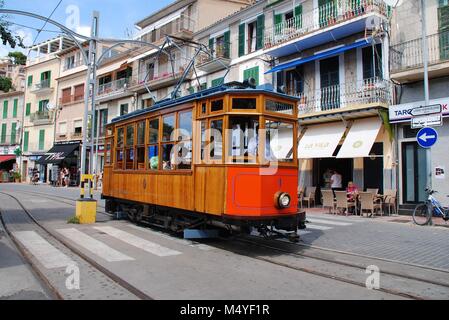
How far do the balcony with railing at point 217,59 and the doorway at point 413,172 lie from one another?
11.8 meters

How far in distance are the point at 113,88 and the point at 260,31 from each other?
58.3 feet

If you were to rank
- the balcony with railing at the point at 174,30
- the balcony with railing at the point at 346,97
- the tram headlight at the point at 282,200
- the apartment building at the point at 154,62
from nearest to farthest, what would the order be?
the tram headlight at the point at 282,200
the balcony with railing at the point at 346,97
the balcony with railing at the point at 174,30
the apartment building at the point at 154,62

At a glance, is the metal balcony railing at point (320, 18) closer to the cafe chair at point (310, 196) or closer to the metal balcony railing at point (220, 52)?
the metal balcony railing at point (220, 52)

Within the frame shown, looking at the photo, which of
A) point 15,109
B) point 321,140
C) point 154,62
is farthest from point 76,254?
point 15,109

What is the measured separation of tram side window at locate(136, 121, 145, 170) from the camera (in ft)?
34.0

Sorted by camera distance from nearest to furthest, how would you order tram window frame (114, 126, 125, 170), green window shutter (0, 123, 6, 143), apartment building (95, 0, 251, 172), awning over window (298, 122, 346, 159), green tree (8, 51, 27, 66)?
tram window frame (114, 126, 125, 170) < awning over window (298, 122, 346, 159) < apartment building (95, 0, 251, 172) < green window shutter (0, 123, 6, 143) < green tree (8, 51, 27, 66)

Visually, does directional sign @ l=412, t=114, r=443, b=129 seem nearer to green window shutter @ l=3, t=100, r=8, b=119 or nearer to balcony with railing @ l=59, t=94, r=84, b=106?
balcony with railing @ l=59, t=94, r=84, b=106

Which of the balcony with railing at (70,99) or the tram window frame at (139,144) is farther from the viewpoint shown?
the balcony with railing at (70,99)

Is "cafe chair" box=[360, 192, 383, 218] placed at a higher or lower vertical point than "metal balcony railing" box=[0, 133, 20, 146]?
lower

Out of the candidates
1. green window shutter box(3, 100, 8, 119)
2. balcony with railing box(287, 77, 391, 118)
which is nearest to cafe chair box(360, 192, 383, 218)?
balcony with railing box(287, 77, 391, 118)

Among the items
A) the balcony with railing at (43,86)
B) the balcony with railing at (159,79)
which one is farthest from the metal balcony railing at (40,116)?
the balcony with railing at (159,79)

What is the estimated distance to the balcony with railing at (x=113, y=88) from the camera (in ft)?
112
